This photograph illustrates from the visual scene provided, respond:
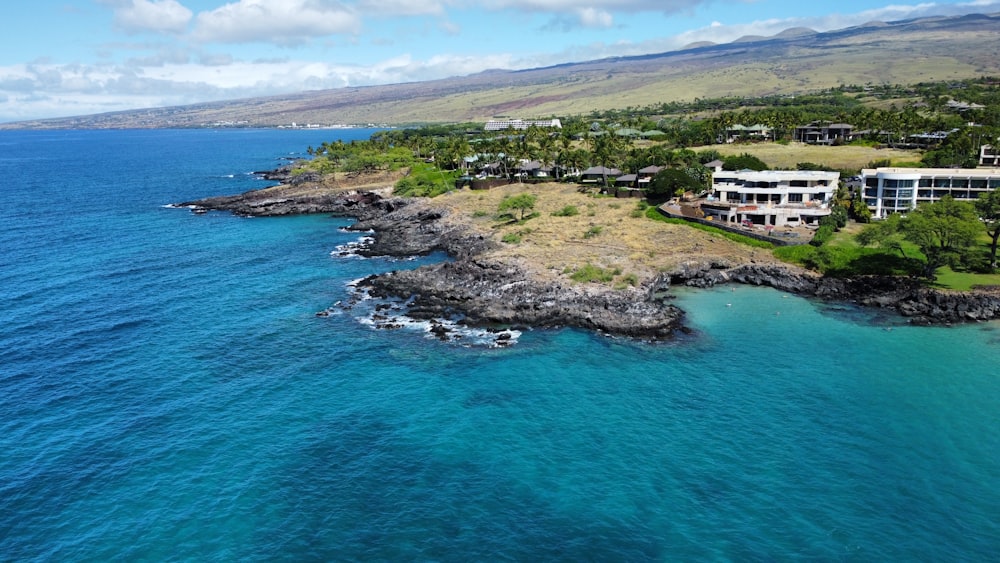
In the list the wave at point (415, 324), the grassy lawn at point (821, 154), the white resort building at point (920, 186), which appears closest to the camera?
the wave at point (415, 324)

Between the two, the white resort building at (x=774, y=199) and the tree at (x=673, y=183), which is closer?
the white resort building at (x=774, y=199)

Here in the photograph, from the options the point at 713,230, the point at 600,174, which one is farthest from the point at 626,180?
the point at 713,230

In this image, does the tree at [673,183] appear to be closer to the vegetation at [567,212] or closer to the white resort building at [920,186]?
the vegetation at [567,212]

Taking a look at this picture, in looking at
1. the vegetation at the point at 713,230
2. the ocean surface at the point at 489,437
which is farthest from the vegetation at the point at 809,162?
the ocean surface at the point at 489,437

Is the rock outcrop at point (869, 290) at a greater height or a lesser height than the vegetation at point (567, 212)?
lesser

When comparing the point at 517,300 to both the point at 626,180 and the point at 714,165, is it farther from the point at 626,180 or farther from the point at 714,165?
the point at 714,165

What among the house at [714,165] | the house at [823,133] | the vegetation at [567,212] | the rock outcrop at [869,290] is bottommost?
the rock outcrop at [869,290]

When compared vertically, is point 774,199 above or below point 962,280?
above
